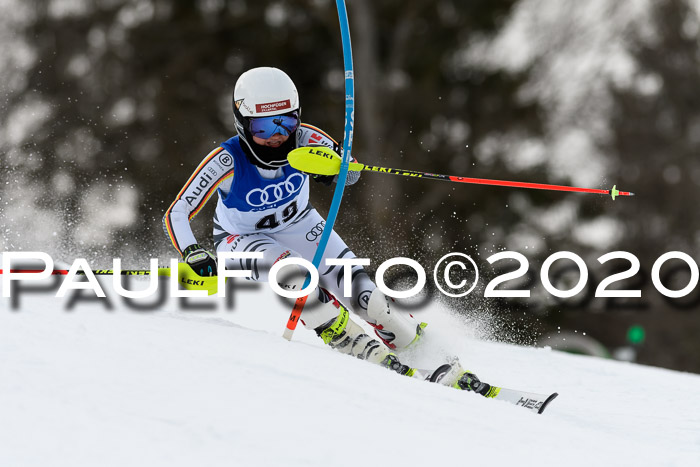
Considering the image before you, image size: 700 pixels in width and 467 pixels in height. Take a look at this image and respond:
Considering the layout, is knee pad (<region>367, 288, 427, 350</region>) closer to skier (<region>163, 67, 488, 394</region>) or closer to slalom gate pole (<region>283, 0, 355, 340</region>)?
skier (<region>163, 67, 488, 394</region>)

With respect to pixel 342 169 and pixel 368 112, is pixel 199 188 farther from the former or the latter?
pixel 368 112

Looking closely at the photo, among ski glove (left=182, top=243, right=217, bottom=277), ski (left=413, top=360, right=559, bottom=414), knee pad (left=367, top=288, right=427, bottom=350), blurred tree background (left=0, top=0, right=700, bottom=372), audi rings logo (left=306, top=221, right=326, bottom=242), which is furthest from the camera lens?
blurred tree background (left=0, top=0, right=700, bottom=372)

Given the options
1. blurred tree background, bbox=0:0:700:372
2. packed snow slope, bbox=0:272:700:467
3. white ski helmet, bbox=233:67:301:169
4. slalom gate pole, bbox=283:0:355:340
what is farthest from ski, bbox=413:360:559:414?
blurred tree background, bbox=0:0:700:372

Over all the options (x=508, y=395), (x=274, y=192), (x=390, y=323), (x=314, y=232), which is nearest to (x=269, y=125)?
(x=274, y=192)

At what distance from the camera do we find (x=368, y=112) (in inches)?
674

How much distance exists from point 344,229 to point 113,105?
563 centimetres

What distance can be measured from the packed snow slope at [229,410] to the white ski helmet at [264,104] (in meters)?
0.93

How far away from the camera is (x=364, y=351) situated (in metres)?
4.65

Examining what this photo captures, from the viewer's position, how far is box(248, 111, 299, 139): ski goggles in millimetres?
4633

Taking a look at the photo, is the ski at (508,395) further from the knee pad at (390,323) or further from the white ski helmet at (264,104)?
the white ski helmet at (264,104)

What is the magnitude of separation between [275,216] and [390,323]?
863 mm

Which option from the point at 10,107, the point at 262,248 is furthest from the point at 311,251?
the point at 10,107

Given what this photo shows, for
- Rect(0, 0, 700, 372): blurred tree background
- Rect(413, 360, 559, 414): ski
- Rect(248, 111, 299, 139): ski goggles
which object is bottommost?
Rect(413, 360, 559, 414): ski

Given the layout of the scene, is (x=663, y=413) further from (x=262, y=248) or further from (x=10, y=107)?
(x=10, y=107)
